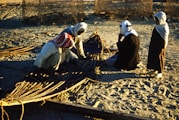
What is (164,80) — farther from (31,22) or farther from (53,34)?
(31,22)

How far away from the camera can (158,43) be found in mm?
6926

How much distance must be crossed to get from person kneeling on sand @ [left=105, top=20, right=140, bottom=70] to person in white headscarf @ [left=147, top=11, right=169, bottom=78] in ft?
1.14

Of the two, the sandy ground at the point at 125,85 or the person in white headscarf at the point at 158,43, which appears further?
the person in white headscarf at the point at 158,43

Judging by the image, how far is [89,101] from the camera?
5977 mm

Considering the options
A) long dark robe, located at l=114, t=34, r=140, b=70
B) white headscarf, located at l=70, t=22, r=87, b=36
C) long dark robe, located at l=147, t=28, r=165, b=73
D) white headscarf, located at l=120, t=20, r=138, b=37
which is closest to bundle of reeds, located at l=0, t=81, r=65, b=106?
white headscarf, located at l=70, t=22, r=87, b=36

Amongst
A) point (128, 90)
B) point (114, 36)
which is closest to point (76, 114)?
point (128, 90)

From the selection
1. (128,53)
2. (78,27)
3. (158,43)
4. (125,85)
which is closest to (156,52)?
(158,43)

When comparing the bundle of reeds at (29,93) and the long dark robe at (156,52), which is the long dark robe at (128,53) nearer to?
the long dark robe at (156,52)

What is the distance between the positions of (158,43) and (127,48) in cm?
68

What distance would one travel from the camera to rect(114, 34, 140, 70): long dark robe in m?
7.15

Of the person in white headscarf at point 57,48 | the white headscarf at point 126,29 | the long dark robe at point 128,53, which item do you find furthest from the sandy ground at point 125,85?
the white headscarf at point 126,29

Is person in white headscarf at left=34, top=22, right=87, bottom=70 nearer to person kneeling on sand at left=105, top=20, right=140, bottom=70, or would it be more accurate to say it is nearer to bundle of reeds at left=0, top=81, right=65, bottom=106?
bundle of reeds at left=0, top=81, right=65, bottom=106

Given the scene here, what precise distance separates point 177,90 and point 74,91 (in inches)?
79.5

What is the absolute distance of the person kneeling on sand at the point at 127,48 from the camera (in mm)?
7145
